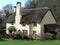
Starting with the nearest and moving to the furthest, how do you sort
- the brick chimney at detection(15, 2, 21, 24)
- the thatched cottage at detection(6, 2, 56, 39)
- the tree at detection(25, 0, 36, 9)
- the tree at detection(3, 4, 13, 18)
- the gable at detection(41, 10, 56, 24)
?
1. the thatched cottage at detection(6, 2, 56, 39)
2. the gable at detection(41, 10, 56, 24)
3. the brick chimney at detection(15, 2, 21, 24)
4. the tree at detection(25, 0, 36, 9)
5. the tree at detection(3, 4, 13, 18)

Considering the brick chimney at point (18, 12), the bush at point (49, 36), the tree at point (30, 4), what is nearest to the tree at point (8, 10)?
the tree at point (30, 4)

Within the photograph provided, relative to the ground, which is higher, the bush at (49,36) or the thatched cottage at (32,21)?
the thatched cottage at (32,21)

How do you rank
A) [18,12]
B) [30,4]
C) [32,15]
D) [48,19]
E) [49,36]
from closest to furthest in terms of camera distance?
1. [49,36]
2. [48,19]
3. [32,15]
4. [18,12]
5. [30,4]

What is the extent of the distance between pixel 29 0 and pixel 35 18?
3222cm

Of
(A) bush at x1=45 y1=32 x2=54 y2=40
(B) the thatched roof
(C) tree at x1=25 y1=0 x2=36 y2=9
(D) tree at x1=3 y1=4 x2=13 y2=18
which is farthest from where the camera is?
(D) tree at x1=3 y1=4 x2=13 y2=18

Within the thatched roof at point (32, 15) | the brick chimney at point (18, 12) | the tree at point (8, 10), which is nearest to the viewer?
the thatched roof at point (32, 15)

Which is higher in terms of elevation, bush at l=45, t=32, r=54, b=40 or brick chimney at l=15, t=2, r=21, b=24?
brick chimney at l=15, t=2, r=21, b=24

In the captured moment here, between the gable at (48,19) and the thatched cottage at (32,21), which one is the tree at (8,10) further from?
the gable at (48,19)

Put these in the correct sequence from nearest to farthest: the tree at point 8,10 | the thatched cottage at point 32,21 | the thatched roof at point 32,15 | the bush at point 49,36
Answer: the bush at point 49,36 < the thatched cottage at point 32,21 < the thatched roof at point 32,15 < the tree at point 8,10

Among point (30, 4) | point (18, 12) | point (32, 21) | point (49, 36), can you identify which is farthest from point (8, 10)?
point (49, 36)

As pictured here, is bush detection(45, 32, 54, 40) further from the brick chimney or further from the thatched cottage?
the brick chimney

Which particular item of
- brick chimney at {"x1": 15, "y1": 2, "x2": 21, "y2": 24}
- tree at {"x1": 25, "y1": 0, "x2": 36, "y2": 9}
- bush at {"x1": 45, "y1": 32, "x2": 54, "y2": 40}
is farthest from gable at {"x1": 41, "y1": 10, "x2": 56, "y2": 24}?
tree at {"x1": 25, "y1": 0, "x2": 36, "y2": 9}

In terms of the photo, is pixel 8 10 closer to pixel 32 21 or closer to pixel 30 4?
pixel 30 4

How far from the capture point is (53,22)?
5834cm
